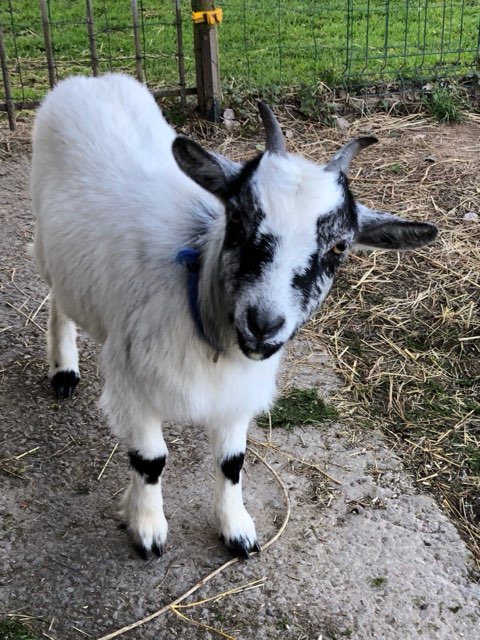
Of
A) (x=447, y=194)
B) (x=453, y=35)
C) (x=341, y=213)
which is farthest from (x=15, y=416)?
(x=453, y=35)

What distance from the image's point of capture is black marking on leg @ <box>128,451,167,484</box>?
9.78 feet

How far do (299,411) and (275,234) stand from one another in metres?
1.79

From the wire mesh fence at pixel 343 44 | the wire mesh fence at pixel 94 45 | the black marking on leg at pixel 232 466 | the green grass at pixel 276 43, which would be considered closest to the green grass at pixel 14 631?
the black marking on leg at pixel 232 466

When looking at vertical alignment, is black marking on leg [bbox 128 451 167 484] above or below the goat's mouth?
below

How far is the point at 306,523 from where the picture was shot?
A: 3285 mm

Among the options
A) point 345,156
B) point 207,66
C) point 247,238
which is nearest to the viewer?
point 247,238

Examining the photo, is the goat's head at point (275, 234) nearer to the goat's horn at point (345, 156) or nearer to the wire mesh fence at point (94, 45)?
the goat's horn at point (345, 156)

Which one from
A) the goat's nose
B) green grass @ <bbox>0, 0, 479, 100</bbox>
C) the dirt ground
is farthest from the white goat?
green grass @ <bbox>0, 0, 479, 100</bbox>

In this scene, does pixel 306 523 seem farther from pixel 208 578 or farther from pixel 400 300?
pixel 400 300

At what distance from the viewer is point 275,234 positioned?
2.28 metres

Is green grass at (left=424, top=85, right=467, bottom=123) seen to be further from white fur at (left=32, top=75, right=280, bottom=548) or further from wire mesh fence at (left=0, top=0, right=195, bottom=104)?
white fur at (left=32, top=75, right=280, bottom=548)

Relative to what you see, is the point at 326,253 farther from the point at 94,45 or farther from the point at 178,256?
the point at 94,45

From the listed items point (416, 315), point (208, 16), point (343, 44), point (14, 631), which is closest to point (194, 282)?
point (14, 631)

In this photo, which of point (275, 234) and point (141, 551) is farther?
point (141, 551)
